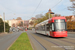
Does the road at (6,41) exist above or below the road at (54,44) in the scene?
below

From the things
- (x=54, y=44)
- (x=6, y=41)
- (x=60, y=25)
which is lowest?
(x=6, y=41)

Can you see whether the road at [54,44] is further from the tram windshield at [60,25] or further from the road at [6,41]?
the road at [6,41]

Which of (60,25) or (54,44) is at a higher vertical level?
(60,25)

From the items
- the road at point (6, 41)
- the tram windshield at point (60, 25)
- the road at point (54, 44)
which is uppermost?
the tram windshield at point (60, 25)

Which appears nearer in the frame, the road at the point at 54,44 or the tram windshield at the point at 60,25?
the road at the point at 54,44

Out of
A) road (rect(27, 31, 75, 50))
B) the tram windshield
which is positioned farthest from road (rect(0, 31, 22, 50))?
the tram windshield

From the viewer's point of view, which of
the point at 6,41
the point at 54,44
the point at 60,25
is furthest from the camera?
the point at 6,41

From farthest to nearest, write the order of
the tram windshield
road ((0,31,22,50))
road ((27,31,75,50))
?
the tram windshield
road ((0,31,22,50))
road ((27,31,75,50))

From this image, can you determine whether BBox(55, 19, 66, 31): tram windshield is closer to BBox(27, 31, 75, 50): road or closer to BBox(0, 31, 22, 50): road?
BBox(27, 31, 75, 50): road

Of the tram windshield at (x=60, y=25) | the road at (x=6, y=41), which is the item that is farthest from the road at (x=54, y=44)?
the road at (x=6, y=41)

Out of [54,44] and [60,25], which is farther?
[60,25]

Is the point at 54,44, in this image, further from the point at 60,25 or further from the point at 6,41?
the point at 6,41

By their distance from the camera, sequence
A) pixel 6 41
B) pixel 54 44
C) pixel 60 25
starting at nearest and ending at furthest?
pixel 54 44, pixel 60 25, pixel 6 41

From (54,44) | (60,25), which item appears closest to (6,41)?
(60,25)
